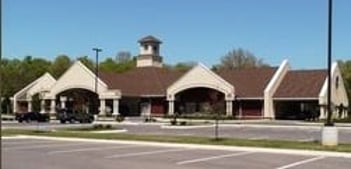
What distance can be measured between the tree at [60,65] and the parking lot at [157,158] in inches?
2997

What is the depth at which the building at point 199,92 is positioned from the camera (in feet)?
207

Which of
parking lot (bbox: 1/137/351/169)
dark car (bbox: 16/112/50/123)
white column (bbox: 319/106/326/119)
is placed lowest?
parking lot (bbox: 1/137/351/169)

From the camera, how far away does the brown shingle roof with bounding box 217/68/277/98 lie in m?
64.1

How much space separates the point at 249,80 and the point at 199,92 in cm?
532

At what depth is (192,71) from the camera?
66875 mm

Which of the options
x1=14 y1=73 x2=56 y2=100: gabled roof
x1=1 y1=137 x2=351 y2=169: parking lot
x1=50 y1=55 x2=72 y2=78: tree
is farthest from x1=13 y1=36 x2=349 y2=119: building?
x1=1 y1=137 x2=351 y2=169: parking lot

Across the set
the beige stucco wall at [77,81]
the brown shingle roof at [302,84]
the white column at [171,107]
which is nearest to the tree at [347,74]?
the brown shingle roof at [302,84]

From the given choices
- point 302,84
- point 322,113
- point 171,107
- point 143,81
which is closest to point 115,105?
point 171,107

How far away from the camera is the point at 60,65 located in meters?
102

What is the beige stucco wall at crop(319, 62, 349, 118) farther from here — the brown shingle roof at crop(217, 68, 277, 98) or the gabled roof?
the gabled roof

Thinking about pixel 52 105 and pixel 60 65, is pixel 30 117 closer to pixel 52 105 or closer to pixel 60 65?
pixel 52 105

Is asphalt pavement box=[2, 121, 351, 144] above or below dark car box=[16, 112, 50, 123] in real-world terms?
below

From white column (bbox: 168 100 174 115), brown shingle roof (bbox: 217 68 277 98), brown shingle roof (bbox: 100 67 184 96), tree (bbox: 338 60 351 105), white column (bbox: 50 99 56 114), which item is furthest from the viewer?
tree (bbox: 338 60 351 105)

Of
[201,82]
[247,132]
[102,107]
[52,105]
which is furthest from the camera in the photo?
[52,105]
